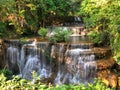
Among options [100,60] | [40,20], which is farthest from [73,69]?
[40,20]

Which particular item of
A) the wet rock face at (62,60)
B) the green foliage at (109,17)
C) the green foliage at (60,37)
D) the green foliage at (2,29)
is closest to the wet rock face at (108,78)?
the wet rock face at (62,60)

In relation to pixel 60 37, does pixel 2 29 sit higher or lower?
higher

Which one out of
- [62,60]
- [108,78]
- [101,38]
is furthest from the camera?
[101,38]

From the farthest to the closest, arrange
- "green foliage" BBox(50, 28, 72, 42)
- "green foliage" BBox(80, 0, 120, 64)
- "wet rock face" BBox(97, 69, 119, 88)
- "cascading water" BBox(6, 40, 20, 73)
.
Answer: "green foliage" BBox(50, 28, 72, 42), "cascading water" BBox(6, 40, 20, 73), "wet rock face" BBox(97, 69, 119, 88), "green foliage" BBox(80, 0, 120, 64)

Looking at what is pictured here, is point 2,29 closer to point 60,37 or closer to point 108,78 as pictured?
point 60,37

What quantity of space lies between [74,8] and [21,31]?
6360mm

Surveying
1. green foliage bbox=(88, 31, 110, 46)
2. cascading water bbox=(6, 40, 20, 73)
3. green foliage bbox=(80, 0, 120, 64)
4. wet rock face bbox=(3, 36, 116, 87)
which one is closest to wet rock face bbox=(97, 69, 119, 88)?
wet rock face bbox=(3, 36, 116, 87)

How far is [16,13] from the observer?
18.9 metres

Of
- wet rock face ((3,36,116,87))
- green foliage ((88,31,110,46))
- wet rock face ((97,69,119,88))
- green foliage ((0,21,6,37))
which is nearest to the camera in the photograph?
wet rock face ((97,69,119,88))

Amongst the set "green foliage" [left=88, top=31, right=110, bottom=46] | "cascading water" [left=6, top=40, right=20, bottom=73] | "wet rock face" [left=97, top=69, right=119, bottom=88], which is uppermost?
"green foliage" [left=88, top=31, right=110, bottom=46]

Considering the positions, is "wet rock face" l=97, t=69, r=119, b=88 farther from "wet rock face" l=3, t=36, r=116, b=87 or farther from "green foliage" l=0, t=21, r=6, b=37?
"green foliage" l=0, t=21, r=6, b=37

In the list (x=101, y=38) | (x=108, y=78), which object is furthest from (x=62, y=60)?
(x=108, y=78)

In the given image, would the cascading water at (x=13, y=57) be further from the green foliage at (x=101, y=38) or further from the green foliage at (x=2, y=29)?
the green foliage at (x=101, y=38)

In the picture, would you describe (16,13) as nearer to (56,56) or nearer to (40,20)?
(40,20)
